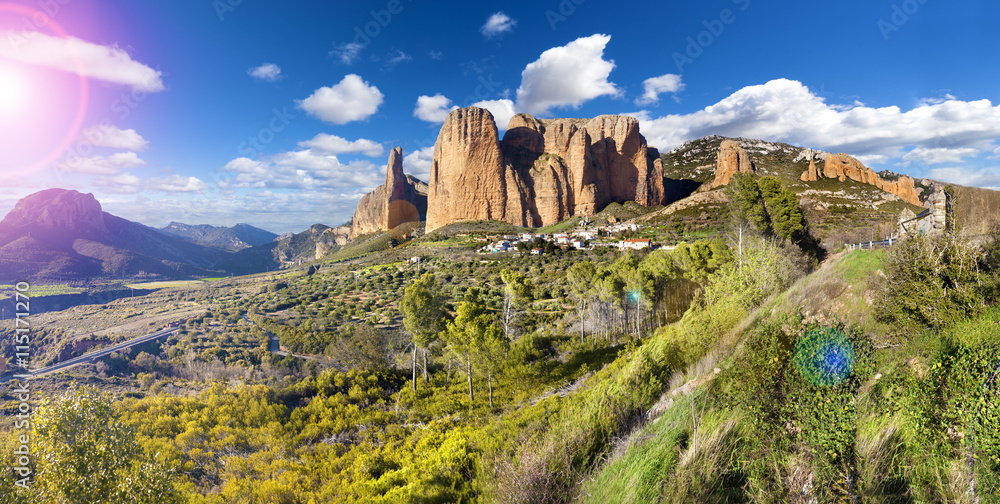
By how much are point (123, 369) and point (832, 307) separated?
37.4 metres

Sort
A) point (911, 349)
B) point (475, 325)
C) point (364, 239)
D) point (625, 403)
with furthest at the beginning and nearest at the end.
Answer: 1. point (364, 239)
2. point (475, 325)
3. point (625, 403)
4. point (911, 349)

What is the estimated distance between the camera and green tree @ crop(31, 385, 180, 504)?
562cm

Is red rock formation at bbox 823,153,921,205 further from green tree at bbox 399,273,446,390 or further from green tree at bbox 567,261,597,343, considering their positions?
green tree at bbox 399,273,446,390

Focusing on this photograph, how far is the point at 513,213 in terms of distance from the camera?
317ft

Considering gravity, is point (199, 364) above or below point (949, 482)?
below

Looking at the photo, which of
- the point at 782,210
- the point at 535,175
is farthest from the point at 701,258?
the point at 535,175

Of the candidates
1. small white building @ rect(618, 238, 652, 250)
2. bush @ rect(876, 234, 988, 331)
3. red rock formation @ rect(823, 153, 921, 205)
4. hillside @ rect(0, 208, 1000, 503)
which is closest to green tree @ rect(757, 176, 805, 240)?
hillside @ rect(0, 208, 1000, 503)

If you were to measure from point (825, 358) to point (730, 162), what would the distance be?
112 metres

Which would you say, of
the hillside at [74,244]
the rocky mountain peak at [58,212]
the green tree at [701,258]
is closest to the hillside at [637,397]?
the green tree at [701,258]

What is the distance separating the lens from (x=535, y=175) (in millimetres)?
99812

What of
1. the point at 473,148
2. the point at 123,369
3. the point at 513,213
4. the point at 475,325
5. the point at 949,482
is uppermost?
the point at 473,148

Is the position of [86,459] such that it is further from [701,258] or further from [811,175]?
[811,175]

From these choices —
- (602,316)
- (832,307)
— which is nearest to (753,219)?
(602,316)

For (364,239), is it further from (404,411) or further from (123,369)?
(404,411)
